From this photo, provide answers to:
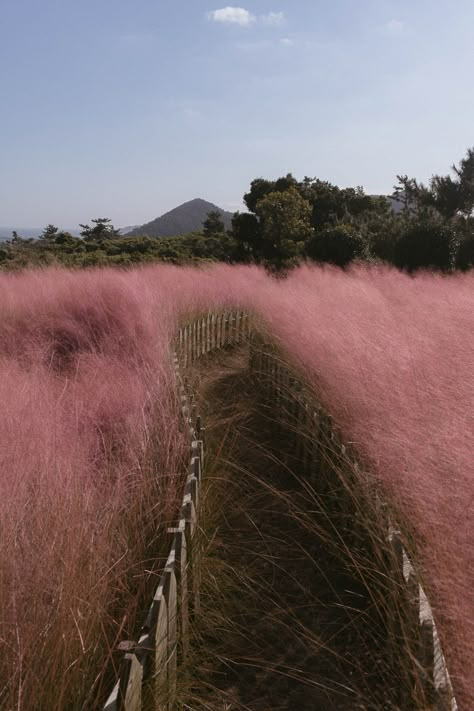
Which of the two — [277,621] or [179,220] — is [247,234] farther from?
[179,220]

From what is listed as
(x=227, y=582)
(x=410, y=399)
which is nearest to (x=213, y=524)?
(x=227, y=582)

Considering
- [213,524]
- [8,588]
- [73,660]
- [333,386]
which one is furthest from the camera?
[333,386]

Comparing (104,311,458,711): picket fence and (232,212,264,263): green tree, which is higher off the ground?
(232,212,264,263): green tree

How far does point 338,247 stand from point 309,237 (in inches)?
124

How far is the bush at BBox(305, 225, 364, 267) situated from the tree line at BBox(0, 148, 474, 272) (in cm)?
2

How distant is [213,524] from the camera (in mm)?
3086

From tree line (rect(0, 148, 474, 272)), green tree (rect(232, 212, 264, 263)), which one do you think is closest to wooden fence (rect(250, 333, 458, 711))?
tree line (rect(0, 148, 474, 272))

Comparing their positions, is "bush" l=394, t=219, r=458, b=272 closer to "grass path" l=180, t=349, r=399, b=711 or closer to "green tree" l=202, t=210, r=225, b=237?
"grass path" l=180, t=349, r=399, b=711

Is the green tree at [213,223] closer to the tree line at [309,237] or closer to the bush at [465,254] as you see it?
the tree line at [309,237]

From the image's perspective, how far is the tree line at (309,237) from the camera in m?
14.2

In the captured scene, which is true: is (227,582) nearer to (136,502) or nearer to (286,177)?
(136,502)

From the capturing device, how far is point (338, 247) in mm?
14680

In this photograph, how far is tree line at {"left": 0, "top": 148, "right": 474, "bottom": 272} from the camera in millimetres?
14250

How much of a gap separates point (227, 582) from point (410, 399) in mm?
1239
